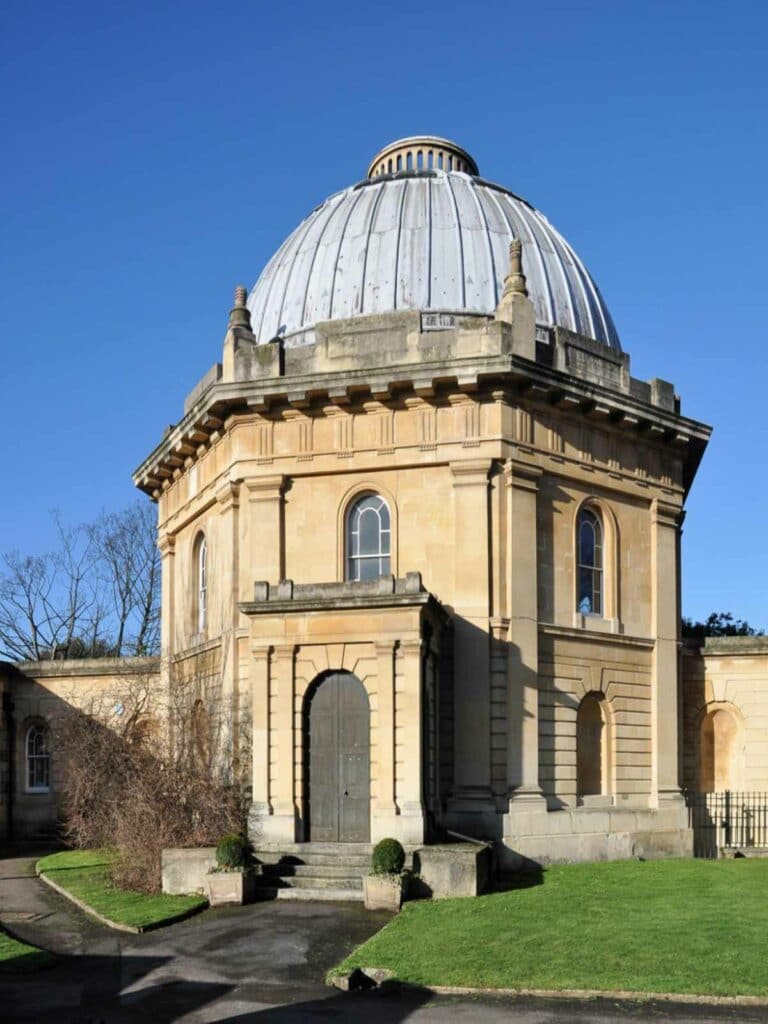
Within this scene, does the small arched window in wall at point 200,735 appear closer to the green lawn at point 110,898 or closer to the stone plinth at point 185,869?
the green lawn at point 110,898

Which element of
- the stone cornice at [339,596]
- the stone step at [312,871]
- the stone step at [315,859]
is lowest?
the stone step at [312,871]

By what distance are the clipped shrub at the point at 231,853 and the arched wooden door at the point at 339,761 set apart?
2102 millimetres

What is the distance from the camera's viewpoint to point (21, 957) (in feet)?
50.4

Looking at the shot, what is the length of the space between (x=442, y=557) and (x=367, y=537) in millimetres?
1787

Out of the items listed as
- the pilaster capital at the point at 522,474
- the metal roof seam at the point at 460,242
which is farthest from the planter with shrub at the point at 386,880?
the metal roof seam at the point at 460,242

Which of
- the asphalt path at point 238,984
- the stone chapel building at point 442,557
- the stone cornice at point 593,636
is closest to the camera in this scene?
the asphalt path at point 238,984

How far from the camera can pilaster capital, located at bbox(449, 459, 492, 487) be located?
80.6 ft

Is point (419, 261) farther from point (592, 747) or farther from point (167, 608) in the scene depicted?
point (592, 747)

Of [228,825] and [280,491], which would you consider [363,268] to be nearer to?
[280,491]

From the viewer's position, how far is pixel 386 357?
1000 inches

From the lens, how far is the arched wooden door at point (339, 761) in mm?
21516

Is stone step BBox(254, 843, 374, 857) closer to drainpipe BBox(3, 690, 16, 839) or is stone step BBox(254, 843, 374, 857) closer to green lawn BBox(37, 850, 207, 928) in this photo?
green lawn BBox(37, 850, 207, 928)

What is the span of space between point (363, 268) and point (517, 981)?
19.0 metres

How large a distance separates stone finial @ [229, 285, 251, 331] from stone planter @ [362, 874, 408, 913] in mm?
12818
